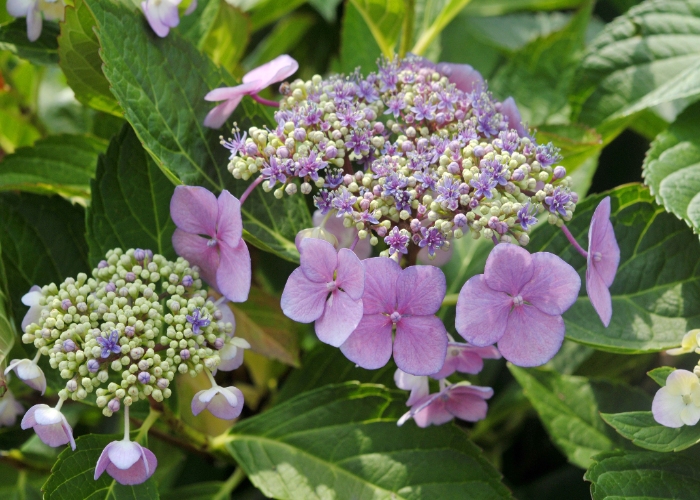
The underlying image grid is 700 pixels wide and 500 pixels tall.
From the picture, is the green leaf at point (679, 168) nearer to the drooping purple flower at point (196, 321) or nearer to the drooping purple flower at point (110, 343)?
the drooping purple flower at point (196, 321)

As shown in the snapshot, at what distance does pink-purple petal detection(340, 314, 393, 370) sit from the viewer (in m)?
0.76

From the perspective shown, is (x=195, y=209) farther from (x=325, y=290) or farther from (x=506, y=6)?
(x=506, y=6)

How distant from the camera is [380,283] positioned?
0.75 m

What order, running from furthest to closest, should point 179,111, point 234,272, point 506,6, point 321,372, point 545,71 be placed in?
point 506,6 < point 545,71 < point 321,372 < point 179,111 < point 234,272

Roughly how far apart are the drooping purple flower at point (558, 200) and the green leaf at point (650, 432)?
0.97 feet

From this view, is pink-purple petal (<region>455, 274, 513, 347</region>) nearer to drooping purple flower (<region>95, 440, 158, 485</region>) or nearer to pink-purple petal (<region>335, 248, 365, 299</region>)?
pink-purple petal (<region>335, 248, 365, 299</region>)

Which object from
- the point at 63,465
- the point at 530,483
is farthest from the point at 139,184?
the point at 530,483

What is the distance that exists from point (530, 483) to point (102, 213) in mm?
1124

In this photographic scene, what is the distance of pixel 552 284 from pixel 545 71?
851 mm

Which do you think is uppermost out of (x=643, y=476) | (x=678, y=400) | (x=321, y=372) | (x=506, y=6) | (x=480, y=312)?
(x=506, y=6)

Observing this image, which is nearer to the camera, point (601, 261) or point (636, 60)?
point (601, 261)

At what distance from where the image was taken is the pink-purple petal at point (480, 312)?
737mm

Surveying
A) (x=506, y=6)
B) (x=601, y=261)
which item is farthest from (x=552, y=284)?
(x=506, y=6)

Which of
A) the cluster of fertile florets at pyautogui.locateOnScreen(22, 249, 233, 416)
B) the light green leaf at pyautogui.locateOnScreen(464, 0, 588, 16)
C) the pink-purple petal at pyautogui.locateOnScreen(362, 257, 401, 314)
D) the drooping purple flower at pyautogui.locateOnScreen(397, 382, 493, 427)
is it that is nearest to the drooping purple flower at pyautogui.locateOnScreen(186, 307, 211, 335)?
the cluster of fertile florets at pyautogui.locateOnScreen(22, 249, 233, 416)
